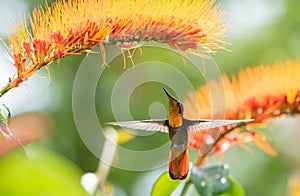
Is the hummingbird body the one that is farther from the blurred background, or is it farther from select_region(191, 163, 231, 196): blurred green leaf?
the blurred background

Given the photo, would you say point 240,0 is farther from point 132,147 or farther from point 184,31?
point 184,31

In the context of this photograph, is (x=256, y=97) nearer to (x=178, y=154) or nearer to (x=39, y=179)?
(x=178, y=154)

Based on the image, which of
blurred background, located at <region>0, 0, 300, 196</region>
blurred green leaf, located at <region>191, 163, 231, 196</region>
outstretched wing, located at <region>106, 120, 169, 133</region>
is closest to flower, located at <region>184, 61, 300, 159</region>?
blurred green leaf, located at <region>191, 163, 231, 196</region>

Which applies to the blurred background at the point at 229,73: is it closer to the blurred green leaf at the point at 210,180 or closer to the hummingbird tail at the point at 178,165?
the blurred green leaf at the point at 210,180

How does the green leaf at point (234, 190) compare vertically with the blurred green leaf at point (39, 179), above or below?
below

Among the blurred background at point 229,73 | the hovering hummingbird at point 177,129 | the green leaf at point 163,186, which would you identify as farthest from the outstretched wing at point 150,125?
the blurred background at point 229,73

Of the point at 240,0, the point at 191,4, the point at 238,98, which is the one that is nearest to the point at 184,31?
the point at 191,4
